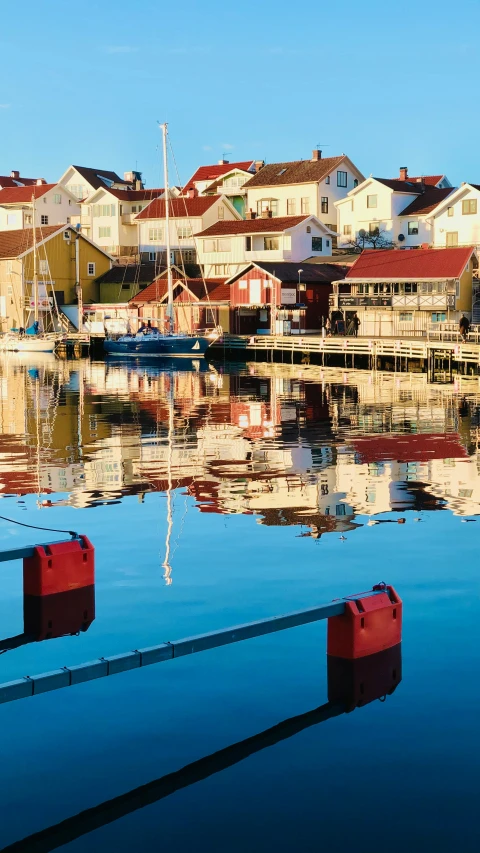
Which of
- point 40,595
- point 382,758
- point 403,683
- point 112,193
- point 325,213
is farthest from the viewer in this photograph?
point 112,193

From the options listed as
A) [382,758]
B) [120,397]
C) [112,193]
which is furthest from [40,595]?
[112,193]

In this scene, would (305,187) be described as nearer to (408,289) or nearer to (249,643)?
(408,289)

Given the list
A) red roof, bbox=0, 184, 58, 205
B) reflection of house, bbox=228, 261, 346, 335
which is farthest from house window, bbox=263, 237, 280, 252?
red roof, bbox=0, 184, 58, 205

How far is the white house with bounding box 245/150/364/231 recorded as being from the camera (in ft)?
335

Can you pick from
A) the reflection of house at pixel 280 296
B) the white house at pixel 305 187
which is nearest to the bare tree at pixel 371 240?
the white house at pixel 305 187

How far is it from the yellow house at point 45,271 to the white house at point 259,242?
10193mm

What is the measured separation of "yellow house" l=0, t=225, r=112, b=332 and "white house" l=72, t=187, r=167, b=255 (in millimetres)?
16574

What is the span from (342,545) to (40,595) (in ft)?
17.4

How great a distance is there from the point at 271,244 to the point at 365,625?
8355 cm

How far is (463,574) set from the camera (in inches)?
583

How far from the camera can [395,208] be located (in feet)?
314

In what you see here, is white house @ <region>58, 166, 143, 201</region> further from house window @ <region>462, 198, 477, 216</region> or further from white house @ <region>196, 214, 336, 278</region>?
house window @ <region>462, 198, 477, 216</region>

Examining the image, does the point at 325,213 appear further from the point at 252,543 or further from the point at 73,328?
the point at 252,543

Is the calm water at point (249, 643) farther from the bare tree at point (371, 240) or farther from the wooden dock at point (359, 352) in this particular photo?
the bare tree at point (371, 240)
